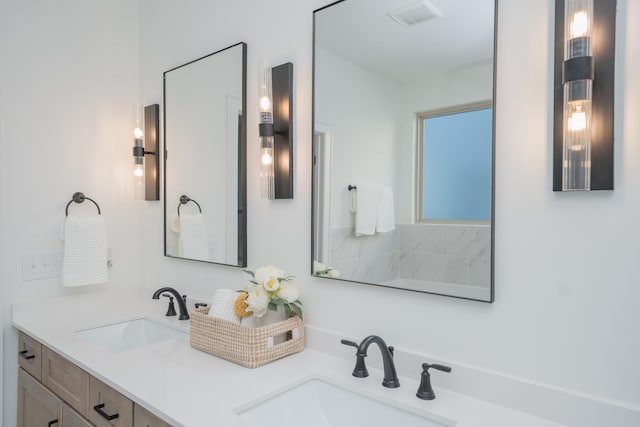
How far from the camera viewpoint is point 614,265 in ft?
3.16

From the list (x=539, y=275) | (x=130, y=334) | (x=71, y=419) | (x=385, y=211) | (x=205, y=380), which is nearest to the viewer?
(x=539, y=275)

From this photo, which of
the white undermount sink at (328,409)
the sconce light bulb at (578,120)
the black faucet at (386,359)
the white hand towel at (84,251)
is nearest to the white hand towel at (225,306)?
the white undermount sink at (328,409)

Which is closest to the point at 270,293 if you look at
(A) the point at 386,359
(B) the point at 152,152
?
(A) the point at 386,359

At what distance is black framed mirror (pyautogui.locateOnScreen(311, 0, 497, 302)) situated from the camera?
1.17m

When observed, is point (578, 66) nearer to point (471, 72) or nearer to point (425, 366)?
point (471, 72)

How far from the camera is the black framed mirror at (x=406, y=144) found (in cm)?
117

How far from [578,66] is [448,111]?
36 cm

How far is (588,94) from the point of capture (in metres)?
0.95

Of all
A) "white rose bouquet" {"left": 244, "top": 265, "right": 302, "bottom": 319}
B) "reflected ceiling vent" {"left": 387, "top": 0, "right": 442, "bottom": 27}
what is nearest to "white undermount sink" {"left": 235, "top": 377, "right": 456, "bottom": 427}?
"white rose bouquet" {"left": 244, "top": 265, "right": 302, "bottom": 319}

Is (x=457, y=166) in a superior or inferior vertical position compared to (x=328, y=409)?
superior

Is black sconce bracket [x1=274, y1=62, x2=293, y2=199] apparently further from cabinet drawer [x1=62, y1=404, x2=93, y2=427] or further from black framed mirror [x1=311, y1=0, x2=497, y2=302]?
cabinet drawer [x1=62, y1=404, x2=93, y2=427]

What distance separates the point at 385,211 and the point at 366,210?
80 mm

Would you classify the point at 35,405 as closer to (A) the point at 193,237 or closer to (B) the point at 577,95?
(A) the point at 193,237

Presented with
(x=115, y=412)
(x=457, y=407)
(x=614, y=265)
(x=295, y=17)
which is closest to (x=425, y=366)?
(x=457, y=407)
